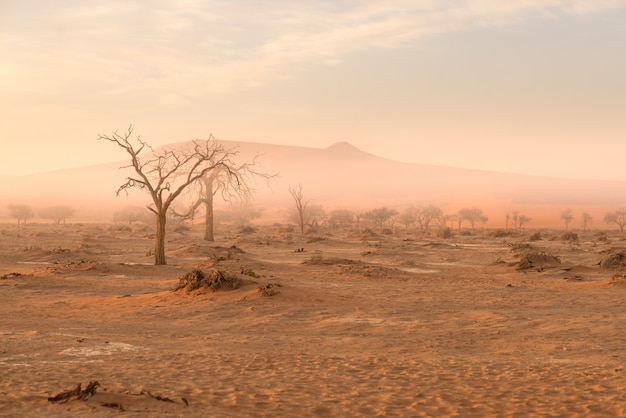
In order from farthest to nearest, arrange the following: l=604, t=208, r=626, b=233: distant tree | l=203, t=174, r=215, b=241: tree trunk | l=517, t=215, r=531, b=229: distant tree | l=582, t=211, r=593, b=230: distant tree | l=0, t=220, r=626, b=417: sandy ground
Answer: l=517, t=215, r=531, b=229: distant tree
l=582, t=211, r=593, b=230: distant tree
l=604, t=208, r=626, b=233: distant tree
l=203, t=174, r=215, b=241: tree trunk
l=0, t=220, r=626, b=417: sandy ground

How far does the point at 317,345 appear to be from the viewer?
504 inches

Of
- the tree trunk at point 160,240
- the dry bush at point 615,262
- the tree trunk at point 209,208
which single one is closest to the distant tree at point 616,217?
the tree trunk at point 209,208

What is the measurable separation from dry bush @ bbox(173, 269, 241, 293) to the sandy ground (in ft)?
1.11

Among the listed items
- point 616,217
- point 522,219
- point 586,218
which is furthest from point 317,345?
point 586,218

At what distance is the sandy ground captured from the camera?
8594mm

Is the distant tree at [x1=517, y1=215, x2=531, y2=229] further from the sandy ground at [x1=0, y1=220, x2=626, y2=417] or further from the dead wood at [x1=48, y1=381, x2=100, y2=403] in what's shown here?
the dead wood at [x1=48, y1=381, x2=100, y2=403]

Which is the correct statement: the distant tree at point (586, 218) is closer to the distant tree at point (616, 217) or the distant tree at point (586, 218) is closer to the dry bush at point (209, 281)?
the distant tree at point (616, 217)

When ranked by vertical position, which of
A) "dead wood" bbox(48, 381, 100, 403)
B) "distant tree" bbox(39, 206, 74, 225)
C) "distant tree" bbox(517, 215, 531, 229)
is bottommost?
"distant tree" bbox(517, 215, 531, 229)

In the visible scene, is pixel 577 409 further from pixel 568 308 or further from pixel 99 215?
pixel 99 215

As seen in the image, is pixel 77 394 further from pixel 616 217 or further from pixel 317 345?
pixel 616 217

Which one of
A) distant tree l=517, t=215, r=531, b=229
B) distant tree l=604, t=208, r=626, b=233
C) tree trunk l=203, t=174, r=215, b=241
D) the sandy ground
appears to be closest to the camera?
the sandy ground

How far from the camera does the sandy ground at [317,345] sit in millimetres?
8594

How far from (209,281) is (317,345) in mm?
7437

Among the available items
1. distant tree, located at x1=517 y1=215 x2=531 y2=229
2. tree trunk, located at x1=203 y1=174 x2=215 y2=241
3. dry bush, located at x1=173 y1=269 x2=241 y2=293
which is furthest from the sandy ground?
distant tree, located at x1=517 y1=215 x2=531 y2=229
